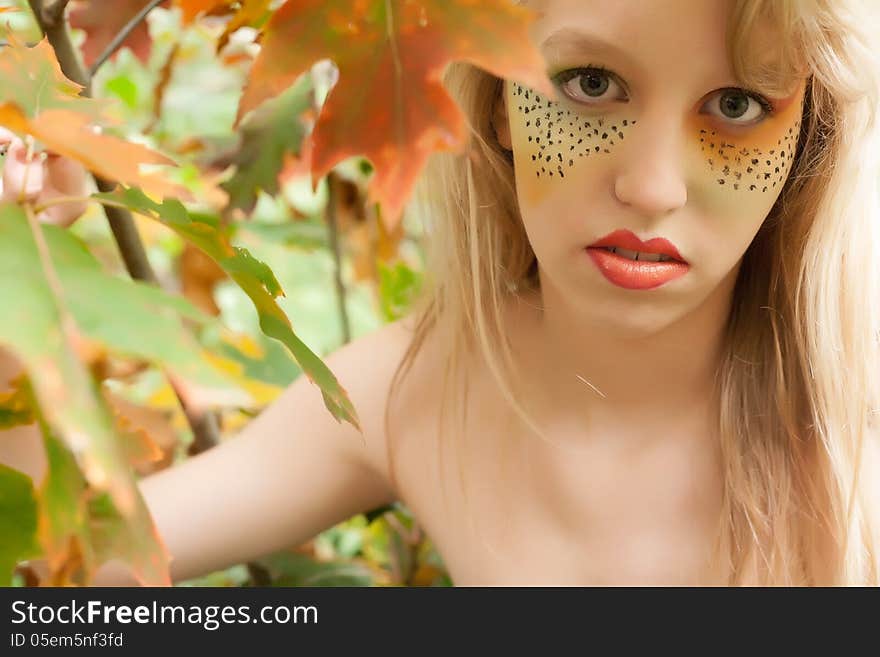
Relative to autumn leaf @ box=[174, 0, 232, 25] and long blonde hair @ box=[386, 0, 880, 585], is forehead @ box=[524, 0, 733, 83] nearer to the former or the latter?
long blonde hair @ box=[386, 0, 880, 585]

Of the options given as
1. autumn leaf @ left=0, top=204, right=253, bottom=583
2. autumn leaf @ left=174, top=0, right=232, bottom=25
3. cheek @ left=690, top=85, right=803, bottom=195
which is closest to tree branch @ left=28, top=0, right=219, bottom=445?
autumn leaf @ left=174, top=0, right=232, bottom=25

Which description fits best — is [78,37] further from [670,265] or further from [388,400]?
[670,265]

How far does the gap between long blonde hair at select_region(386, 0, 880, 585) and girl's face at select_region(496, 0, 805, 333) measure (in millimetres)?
60

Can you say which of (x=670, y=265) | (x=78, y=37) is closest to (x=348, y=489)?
(x=670, y=265)

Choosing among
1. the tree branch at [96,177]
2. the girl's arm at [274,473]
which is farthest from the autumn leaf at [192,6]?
the girl's arm at [274,473]

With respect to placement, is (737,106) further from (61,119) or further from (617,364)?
(61,119)

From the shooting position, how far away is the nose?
70cm

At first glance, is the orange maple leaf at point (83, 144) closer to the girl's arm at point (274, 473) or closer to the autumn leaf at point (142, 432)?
the autumn leaf at point (142, 432)

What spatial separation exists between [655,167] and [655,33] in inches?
3.7

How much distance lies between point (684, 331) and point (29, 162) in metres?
0.59

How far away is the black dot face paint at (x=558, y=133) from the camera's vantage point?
0.73 metres

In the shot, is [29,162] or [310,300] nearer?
[29,162]

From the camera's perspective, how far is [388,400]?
1.01 meters
